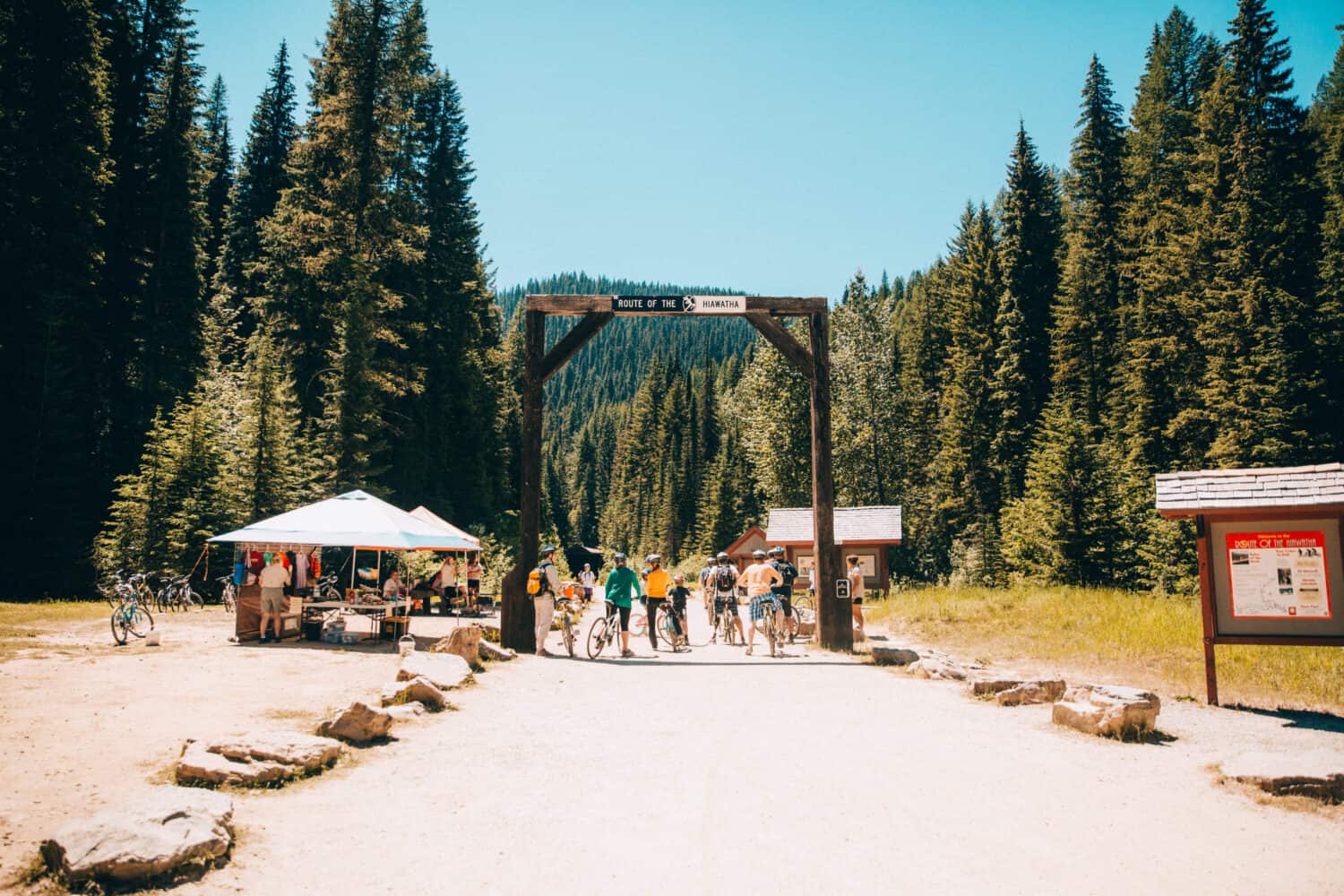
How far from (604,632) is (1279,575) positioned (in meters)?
10.4

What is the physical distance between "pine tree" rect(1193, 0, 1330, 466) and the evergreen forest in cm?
10

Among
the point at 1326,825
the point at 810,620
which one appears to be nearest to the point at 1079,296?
the point at 810,620

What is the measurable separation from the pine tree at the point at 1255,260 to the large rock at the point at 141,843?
29152 millimetres

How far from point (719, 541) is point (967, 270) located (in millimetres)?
34496

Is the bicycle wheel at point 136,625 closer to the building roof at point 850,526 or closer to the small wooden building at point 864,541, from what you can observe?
the small wooden building at point 864,541

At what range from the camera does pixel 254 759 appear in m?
6.19

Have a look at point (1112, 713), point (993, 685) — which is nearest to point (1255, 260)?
point (993, 685)

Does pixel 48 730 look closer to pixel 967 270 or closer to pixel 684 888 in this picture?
pixel 684 888

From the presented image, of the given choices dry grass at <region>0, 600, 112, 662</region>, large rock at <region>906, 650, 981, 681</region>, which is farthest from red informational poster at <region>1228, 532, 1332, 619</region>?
dry grass at <region>0, 600, 112, 662</region>

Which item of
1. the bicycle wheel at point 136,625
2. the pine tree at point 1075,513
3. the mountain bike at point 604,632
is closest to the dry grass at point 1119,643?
the pine tree at point 1075,513

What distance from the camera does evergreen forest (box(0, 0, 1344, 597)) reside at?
83.1 ft

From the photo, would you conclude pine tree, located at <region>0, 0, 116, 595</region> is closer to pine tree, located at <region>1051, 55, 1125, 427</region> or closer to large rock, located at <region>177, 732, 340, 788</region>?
large rock, located at <region>177, 732, 340, 788</region>

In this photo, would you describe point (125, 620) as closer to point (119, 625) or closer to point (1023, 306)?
point (119, 625)

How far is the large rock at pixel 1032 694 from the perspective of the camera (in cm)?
985
